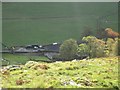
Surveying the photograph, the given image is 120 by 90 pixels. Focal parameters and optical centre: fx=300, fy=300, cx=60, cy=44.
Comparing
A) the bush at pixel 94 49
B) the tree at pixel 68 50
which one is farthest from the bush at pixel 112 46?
A: the tree at pixel 68 50

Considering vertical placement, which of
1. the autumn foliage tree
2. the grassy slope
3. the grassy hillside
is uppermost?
the grassy hillside

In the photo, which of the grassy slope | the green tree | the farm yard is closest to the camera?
the grassy slope

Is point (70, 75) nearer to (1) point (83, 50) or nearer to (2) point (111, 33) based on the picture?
(1) point (83, 50)

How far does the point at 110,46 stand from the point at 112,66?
22.1 inches

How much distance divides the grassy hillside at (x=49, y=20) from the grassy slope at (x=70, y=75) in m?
0.90

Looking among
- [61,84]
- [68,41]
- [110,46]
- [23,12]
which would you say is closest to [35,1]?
[23,12]

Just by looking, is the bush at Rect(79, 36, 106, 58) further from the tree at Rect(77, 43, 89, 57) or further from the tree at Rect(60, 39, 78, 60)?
the tree at Rect(60, 39, 78, 60)

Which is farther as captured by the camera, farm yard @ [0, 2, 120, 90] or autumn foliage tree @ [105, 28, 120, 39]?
autumn foliage tree @ [105, 28, 120, 39]

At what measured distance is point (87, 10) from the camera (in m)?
7.08

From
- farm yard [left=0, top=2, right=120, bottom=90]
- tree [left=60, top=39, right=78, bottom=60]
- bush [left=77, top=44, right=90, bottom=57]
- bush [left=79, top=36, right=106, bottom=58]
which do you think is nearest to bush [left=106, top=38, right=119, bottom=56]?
farm yard [left=0, top=2, right=120, bottom=90]

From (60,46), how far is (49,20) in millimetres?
1151

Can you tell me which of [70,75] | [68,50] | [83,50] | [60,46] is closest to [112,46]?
[83,50]

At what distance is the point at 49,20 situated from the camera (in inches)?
267

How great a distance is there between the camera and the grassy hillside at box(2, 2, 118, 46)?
6.34 m
